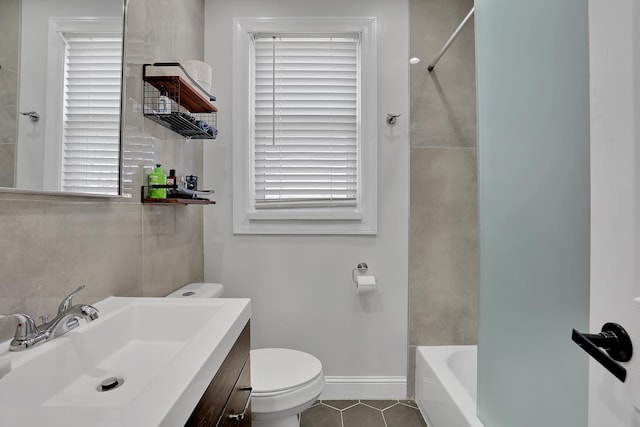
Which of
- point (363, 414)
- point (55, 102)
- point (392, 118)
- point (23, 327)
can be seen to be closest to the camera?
point (23, 327)

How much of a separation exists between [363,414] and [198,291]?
118 centimetres

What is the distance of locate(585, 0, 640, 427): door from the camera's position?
0.52 meters

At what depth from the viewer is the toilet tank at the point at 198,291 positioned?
1545 mm

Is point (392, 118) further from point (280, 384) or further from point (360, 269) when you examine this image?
point (280, 384)

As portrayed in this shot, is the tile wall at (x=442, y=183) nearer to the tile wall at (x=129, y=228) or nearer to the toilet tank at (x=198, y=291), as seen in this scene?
the toilet tank at (x=198, y=291)

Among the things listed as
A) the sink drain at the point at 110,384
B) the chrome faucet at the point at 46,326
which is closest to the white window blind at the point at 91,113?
the chrome faucet at the point at 46,326

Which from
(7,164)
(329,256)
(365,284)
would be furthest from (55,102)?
(365,284)

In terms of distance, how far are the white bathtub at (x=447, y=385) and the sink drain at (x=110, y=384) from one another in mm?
1191

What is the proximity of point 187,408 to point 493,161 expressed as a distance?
109 centimetres

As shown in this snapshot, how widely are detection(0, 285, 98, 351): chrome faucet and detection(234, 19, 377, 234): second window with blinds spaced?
3.86 ft

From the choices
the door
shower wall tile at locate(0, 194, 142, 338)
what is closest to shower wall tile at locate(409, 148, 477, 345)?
the door

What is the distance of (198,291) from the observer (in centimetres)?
162

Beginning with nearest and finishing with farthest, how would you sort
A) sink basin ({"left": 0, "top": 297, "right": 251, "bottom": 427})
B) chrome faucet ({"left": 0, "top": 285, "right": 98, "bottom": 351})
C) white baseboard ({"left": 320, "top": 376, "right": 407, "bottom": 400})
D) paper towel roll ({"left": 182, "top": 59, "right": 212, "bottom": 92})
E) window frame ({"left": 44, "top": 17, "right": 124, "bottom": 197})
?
sink basin ({"left": 0, "top": 297, "right": 251, "bottom": 427})
chrome faucet ({"left": 0, "top": 285, "right": 98, "bottom": 351})
window frame ({"left": 44, "top": 17, "right": 124, "bottom": 197})
paper towel roll ({"left": 182, "top": 59, "right": 212, "bottom": 92})
white baseboard ({"left": 320, "top": 376, "right": 407, "bottom": 400})

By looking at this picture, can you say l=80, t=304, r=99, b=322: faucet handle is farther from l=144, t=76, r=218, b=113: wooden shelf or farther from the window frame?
l=144, t=76, r=218, b=113: wooden shelf
